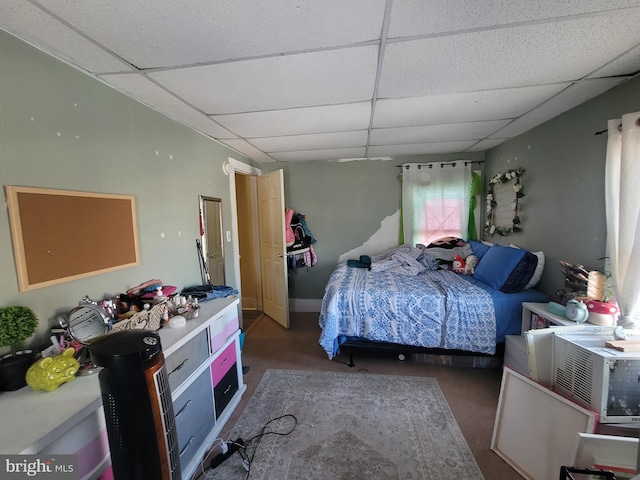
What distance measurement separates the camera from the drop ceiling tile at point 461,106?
1.73m

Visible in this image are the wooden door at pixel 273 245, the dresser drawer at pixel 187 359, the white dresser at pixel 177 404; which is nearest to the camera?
the white dresser at pixel 177 404

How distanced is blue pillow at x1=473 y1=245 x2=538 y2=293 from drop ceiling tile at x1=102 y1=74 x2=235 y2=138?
2886mm

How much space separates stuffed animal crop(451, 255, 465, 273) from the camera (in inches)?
118

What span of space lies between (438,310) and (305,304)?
7.27ft

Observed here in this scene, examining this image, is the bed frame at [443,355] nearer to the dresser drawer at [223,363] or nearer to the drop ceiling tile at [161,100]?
the dresser drawer at [223,363]

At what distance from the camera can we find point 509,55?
129 centimetres

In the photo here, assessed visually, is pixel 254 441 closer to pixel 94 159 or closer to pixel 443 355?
pixel 443 355

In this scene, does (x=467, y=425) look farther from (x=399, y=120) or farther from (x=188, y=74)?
(x=188, y=74)

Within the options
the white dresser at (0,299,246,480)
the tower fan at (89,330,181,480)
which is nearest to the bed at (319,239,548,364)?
the white dresser at (0,299,246,480)

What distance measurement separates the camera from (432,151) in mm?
3369

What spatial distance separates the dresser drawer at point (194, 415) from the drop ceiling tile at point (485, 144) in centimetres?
365

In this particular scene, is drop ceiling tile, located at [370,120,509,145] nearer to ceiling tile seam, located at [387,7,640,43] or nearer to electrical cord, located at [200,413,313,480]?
ceiling tile seam, located at [387,7,640,43]

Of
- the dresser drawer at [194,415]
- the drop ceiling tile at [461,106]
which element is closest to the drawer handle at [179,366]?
the dresser drawer at [194,415]

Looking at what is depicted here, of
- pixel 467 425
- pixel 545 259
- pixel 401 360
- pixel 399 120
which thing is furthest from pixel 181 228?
pixel 545 259
